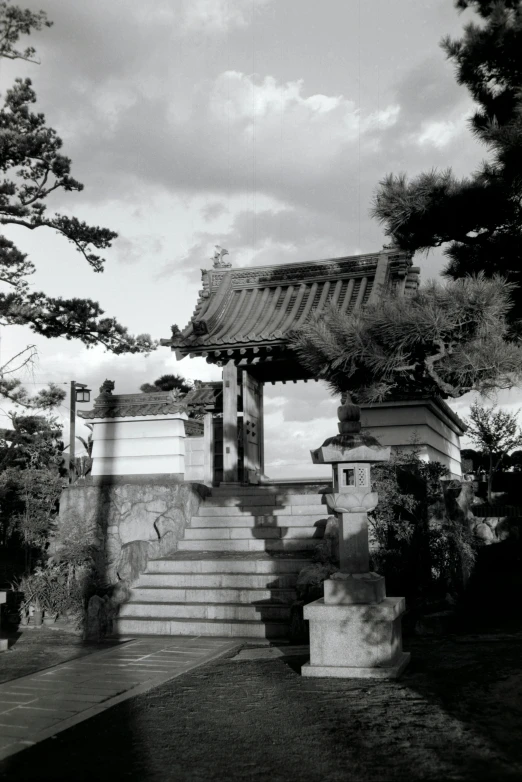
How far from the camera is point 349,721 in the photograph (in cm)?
493

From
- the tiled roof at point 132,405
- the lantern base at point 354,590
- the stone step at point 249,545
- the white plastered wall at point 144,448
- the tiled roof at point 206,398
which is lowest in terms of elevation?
the lantern base at point 354,590

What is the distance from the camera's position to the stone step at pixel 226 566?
10.1 metres

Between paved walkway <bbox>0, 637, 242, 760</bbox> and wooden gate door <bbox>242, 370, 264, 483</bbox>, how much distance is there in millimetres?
5850

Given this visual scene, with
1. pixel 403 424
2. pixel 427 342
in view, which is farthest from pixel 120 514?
pixel 427 342

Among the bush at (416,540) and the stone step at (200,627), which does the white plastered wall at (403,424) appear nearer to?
the bush at (416,540)

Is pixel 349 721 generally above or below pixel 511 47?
below

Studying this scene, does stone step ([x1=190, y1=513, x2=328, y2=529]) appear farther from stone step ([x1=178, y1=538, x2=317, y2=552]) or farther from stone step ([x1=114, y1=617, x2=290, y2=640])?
stone step ([x1=114, y1=617, x2=290, y2=640])

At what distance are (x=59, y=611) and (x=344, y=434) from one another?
6.12 metres

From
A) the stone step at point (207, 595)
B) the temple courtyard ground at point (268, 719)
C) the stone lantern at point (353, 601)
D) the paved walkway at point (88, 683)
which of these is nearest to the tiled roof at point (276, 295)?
the stone step at point (207, 595)

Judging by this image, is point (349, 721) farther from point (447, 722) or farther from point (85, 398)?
point (85, 398)

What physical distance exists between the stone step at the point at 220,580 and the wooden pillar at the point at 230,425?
3.55m

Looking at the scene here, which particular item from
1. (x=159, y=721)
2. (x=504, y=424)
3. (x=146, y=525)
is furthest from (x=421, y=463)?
(x=504, y=424)

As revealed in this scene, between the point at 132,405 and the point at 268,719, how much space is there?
9636 millimetres

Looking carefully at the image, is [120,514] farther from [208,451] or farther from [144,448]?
[208,451]
